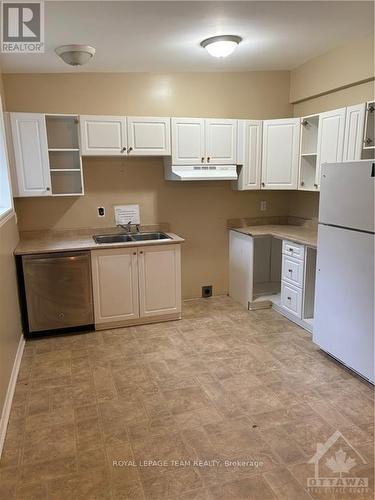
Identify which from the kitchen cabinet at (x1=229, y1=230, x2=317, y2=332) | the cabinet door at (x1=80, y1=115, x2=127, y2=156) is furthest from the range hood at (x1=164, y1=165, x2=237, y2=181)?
the kitchen cabinet at (x1=229, y1=230, x2=317, y2=332)

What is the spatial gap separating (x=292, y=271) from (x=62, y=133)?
9.11ft

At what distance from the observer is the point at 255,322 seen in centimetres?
389

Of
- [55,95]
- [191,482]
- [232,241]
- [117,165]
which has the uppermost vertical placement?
[55,95]

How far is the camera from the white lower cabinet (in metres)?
3.59

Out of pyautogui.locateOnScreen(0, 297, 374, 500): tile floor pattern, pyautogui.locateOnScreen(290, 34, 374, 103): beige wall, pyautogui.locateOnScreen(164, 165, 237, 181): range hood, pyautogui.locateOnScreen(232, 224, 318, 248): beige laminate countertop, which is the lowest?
pyautogui.locateOnScreen(0, 297, 374, 500): tile floor pattern

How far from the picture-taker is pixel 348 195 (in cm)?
269

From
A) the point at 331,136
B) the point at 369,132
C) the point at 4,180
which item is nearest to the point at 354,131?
the point at 369,132

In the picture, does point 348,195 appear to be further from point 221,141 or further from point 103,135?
point 103,135

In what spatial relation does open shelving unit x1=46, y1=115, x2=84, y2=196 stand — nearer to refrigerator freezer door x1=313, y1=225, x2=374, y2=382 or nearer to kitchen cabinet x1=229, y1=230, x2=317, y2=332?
kitchen cabinet x1=229, y1=230, x2=317, y2=332

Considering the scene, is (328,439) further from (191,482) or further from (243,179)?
(243,179)

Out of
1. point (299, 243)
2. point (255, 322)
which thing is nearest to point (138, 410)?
point (255, 322)

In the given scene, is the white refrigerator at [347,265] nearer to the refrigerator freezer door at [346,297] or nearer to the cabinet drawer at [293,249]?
the refrigerator freezer door at [346,297]

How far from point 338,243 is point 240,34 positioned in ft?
6.12

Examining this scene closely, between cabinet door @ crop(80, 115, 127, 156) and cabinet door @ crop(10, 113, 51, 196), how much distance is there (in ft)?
1.24
